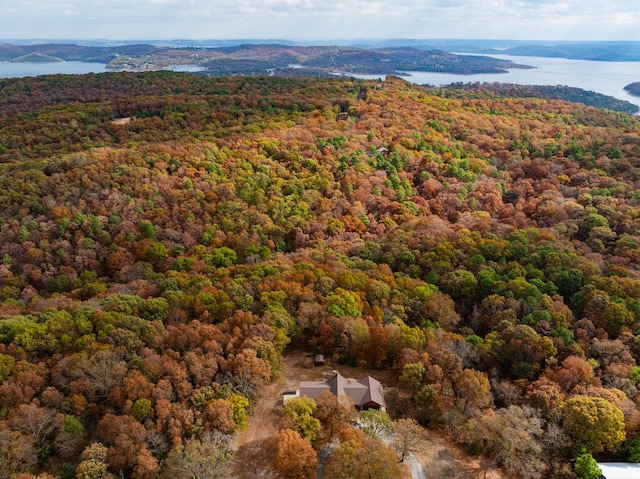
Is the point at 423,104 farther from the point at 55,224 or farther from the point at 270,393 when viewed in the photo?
the point at 270,393

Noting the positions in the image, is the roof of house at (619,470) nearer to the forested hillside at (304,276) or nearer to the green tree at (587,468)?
the green tree at (587,468)

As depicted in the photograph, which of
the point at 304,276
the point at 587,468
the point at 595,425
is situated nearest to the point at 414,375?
the point at 587,468

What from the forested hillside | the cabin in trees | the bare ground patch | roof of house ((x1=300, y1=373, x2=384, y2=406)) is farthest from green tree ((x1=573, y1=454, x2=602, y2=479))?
roof of house ((x1=300, y1=373, x2=384, y2=406))

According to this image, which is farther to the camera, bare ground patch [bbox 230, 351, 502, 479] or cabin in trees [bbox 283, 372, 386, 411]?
cabin in trees [bbox 283, 372, 386, 411]

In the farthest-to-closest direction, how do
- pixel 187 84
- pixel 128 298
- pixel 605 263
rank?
pixel 187 84 → pixel 605 263 → pixel 128 298

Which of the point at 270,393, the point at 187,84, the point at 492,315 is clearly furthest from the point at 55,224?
the point at 187,84

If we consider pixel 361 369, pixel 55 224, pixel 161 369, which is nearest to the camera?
pixel 161 369

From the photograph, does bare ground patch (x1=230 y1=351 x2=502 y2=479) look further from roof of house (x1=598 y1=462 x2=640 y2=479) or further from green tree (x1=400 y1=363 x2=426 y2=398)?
roof of house (x1=598 y1=462 x2=640 y2=479)
